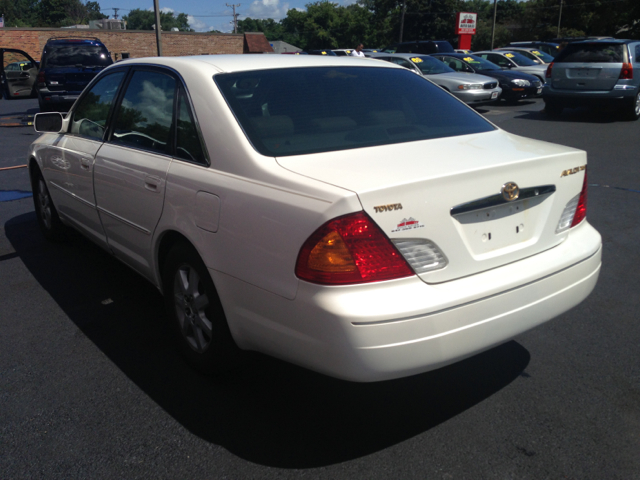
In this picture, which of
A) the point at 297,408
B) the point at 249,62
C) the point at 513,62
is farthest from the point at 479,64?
the point at 297,408

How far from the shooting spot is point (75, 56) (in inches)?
624

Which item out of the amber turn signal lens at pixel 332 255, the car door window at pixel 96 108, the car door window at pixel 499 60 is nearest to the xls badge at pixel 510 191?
the amber turn signal lens at pixel 332 255

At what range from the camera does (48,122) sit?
189 inches

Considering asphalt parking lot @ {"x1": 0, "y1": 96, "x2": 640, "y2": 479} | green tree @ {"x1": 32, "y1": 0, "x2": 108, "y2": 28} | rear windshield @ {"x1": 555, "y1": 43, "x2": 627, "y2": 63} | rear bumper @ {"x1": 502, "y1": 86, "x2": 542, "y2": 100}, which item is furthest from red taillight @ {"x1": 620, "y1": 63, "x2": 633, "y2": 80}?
green tree @ {"x1": 32, "y1": 0, "x2": 108, "y2": 28}

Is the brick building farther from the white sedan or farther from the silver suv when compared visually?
the white sedan

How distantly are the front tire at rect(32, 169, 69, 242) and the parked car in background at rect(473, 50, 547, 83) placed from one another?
18.0 m

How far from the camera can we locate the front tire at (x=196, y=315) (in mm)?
2887

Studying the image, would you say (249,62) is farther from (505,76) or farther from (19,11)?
(19,11)

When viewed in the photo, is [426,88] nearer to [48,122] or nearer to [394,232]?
[394,232]

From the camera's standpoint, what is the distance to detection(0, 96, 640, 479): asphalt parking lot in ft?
8.18

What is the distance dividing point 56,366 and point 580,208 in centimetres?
292

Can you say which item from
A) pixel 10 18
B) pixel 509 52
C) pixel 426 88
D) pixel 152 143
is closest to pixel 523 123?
pixel 509 52

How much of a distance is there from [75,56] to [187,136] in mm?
14642

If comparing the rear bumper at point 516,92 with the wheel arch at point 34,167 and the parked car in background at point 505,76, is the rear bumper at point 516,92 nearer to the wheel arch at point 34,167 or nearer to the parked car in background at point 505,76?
the parked car in background at point 505,76
